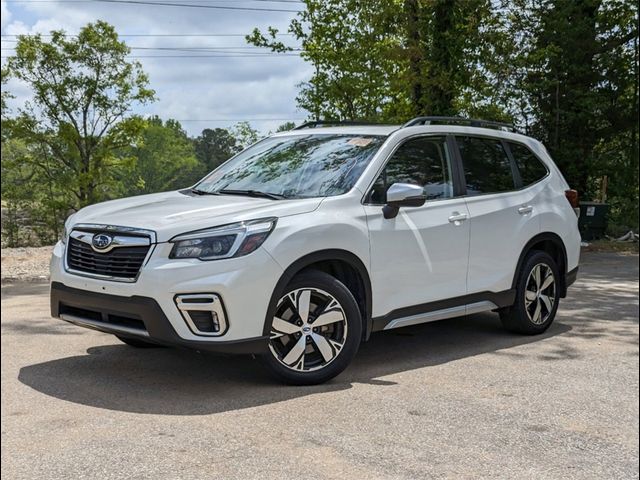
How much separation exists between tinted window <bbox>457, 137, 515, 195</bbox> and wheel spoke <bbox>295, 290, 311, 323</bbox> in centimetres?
196

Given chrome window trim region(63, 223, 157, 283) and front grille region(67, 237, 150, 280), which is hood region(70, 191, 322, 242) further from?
front grille region(67, 237, 150, 280)

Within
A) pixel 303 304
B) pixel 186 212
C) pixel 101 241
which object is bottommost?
pixel 303 304

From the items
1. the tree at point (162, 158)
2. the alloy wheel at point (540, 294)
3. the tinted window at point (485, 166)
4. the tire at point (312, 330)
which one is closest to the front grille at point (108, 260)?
the tire at point (312, 330)

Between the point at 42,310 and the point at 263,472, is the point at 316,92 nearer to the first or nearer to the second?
the point at 42,310

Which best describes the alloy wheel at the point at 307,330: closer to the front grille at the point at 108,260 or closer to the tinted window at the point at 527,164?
the front grille at the point at 108,260

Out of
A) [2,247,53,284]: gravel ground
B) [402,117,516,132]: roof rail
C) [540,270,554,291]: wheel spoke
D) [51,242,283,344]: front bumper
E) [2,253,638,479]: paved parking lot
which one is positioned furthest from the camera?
[2,247,53,284]: gravel ground

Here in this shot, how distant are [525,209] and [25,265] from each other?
10228mm

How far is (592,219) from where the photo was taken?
19.0 meters

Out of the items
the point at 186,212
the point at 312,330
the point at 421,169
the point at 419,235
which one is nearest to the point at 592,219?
Result: the point at 421,169

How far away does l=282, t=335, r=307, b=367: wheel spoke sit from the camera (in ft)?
16.0

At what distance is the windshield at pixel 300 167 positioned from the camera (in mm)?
5484

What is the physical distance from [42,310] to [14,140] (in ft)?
63.5

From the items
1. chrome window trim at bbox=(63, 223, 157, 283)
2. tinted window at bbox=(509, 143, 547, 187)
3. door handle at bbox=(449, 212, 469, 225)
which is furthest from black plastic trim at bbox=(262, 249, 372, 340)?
tinted window at bbox=(509, 143, 547, 187)

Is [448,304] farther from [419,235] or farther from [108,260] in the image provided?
[108,260]
